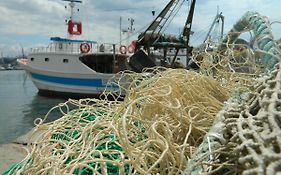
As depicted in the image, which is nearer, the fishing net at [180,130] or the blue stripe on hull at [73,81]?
the fishing net at [180,130]

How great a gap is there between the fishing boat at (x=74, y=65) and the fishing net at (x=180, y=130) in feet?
42.8

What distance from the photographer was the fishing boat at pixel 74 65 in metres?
15.2

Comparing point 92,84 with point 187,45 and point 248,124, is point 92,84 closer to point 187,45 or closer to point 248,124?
point 187,45

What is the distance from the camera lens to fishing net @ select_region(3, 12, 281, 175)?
2.85ft

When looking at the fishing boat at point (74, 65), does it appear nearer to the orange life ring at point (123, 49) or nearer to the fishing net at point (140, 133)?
the orange life ring at point (123, 49)

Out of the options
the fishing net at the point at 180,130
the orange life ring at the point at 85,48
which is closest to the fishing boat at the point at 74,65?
the orange life ring at the point at 85,48

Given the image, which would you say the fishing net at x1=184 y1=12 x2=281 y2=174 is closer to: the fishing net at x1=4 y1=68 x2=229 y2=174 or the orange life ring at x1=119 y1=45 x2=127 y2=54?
the fishing net at x1=4 y1=68 x2=229 y2=174

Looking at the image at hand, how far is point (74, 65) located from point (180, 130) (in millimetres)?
14383

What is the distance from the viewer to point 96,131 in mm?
1553

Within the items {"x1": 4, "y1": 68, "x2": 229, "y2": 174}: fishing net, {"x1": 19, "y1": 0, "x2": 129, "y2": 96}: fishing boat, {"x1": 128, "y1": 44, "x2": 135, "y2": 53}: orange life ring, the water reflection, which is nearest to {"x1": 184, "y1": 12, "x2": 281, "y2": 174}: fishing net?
{"x1": 4, "y1": 68, "x2": 229, "y2": 174}: fishing net

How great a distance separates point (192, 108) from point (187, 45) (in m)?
12.5

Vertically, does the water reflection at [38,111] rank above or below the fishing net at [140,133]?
below

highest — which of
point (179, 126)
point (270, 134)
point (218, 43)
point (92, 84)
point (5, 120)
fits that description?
point (218, 43)

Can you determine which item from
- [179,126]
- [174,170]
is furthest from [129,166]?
[179,126]
